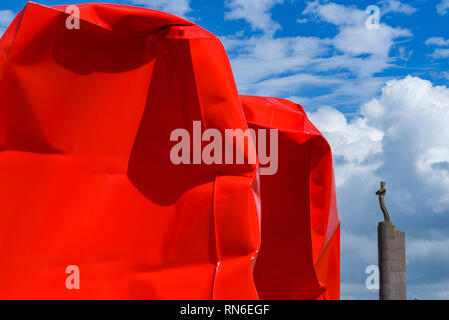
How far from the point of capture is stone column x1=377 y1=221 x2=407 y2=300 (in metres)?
15.7

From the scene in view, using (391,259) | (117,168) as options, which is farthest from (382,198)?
(117,168)

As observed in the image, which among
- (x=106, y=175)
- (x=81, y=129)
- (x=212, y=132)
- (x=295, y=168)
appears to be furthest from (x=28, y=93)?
(x=295, y=168)

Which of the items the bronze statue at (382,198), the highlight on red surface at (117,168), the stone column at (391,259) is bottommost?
the highlight on red surface at (117,168)

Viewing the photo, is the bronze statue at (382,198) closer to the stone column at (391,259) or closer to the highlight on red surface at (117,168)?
the stone column at (391,259)

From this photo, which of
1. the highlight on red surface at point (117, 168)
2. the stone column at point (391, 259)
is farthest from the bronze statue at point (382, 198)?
the highlight on red surface at point (117, 168)

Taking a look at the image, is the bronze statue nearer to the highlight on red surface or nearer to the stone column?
the stone column

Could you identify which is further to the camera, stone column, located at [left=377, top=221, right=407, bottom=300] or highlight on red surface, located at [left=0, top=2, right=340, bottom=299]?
stone column, located at [left=377, top=221, right=407, bottom=300]

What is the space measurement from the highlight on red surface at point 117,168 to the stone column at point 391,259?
12026 millimetres

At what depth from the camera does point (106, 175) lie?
425cm

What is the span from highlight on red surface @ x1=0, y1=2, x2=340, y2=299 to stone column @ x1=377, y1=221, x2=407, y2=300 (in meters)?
12.0

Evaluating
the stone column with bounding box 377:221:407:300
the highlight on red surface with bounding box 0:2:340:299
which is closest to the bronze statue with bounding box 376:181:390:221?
the stone column with bounding box 377:221:407:300

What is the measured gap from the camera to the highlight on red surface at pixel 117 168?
407 cm
